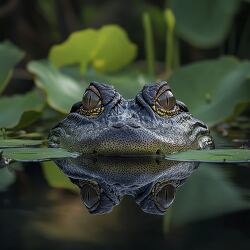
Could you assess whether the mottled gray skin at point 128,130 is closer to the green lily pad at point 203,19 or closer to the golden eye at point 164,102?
the golden eye at point 164,102

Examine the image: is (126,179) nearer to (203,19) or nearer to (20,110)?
(20,110)

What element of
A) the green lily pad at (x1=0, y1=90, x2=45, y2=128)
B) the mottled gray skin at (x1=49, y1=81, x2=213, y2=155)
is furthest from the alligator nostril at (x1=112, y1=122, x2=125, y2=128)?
the green lily pad at (x1=0, y1=90, x2=45, y2=128)

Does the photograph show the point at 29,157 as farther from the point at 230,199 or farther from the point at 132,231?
the point at 132,231

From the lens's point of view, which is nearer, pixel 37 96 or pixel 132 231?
pixel 132 231

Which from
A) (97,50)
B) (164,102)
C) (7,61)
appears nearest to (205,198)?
(164,102)

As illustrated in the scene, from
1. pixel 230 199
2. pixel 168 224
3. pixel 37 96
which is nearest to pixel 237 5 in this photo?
pixel 37 96

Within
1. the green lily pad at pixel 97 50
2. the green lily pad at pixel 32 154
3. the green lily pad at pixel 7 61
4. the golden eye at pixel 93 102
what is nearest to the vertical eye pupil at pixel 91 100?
the golden eye at pixel 93 102
